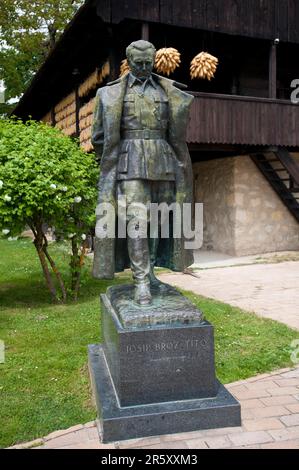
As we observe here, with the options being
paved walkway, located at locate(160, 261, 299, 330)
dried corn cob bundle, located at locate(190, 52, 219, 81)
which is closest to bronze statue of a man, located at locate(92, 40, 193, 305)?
paved walkway, located at locate(160, 261, 299, 330)

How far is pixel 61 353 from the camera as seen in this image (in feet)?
15.0

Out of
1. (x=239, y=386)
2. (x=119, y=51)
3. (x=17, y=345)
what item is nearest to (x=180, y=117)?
(x=239, y=386)

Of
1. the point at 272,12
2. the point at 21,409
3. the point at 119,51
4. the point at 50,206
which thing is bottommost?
the point at 21,409

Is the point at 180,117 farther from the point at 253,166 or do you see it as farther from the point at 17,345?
the point at 253,166

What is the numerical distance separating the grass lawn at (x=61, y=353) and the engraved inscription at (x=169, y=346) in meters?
0.63

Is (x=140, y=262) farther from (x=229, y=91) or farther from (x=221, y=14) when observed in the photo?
(x=229, y=91)

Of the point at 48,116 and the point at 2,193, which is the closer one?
the point at 2,193

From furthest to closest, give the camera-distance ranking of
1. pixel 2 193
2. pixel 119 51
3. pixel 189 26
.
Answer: pixel 119 51
pixel 189 26
pixel 2 193

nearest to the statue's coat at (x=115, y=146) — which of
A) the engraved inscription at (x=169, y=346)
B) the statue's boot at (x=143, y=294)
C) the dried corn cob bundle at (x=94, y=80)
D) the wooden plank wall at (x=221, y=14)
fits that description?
the statue's boot at (x=143, y=294)

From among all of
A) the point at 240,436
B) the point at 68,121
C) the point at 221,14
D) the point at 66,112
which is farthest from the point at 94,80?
the point at 240,436

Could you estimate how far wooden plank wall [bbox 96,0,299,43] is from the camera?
9.40 m

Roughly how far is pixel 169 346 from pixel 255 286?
5.11m

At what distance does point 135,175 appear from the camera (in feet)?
11.0

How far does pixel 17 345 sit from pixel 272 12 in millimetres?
9437
